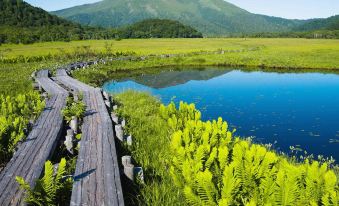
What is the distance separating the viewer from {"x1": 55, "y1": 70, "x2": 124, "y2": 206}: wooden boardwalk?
20.7ft

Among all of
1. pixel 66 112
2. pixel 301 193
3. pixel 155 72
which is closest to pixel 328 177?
pixel 301 193

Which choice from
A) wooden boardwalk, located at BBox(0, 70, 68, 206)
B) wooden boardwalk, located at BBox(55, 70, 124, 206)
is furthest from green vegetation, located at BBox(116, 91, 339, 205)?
wooden boardwalk, located at BBox(0, 70, 68, 206)

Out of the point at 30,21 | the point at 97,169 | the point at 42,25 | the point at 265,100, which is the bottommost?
the point at 265,100

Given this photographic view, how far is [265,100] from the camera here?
24.8 meters

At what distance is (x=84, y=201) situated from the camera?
20.3 feet

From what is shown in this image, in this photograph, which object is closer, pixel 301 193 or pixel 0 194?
pixel 301 193

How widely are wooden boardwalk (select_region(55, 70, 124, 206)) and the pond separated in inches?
272

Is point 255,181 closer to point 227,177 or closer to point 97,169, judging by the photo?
point 227,177

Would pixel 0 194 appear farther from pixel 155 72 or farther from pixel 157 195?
pixel 155 72

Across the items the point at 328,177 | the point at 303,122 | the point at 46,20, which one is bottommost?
the point at 303,122

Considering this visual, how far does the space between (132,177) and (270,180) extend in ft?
10.5

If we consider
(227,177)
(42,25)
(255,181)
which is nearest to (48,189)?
(227,177)

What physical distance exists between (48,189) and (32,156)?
2282 millimetres

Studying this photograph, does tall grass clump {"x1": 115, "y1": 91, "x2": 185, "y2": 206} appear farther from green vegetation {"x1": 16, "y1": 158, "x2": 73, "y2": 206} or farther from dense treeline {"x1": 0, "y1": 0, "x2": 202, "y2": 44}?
dense treeline {"x1": 0, "y1": 0, "x2": 202, "y2": 44}
